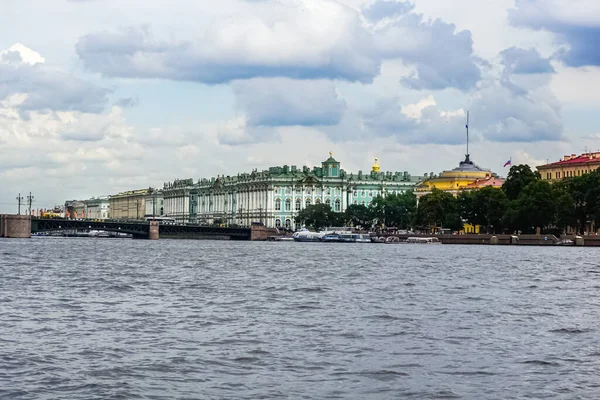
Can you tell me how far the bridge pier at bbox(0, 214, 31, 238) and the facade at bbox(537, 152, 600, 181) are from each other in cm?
5294

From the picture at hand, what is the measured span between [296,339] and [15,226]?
9078cm

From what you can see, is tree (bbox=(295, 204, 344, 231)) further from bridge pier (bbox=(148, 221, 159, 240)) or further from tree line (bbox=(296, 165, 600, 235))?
bridge pier (bbox=(148, 221, 159, 240))

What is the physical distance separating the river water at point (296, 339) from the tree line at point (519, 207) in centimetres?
5690

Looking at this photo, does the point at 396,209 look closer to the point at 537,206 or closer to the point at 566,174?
the point at 566,174

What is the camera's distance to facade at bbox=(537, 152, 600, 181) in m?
116

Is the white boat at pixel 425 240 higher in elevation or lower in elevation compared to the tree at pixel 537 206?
lower

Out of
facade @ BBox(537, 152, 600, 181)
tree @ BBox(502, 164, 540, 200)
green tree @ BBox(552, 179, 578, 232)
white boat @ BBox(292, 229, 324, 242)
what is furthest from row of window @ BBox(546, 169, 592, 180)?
white boat @ BBox(292, 229, 324, 242)

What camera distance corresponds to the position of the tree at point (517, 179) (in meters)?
106

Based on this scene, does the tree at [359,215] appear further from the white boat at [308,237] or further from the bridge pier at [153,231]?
the bridge pier at [153,231]

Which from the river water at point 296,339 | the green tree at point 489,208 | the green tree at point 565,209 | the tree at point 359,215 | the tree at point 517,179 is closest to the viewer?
the river water at point 296,339

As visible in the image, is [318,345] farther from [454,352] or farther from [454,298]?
[454,298]

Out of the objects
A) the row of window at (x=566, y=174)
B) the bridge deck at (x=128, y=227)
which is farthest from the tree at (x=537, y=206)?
the bridge deck at (x=128, y=227)

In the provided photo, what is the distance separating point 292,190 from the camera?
161375mm

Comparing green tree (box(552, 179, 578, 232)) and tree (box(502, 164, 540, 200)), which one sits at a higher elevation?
tree (box(502, 164, 540, 200))
